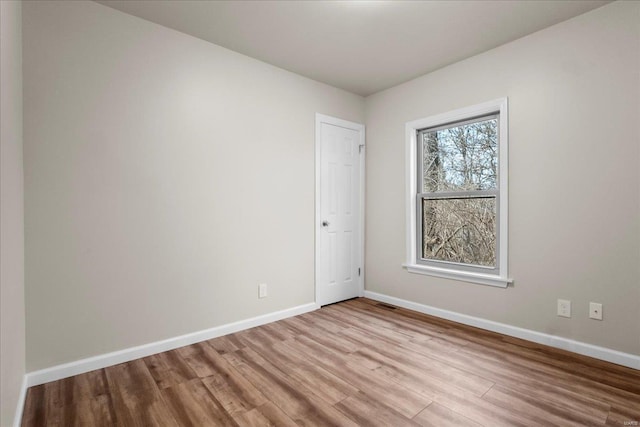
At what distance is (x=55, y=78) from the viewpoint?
2078 millimetres

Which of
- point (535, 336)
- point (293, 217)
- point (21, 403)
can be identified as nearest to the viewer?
point (21, 403)

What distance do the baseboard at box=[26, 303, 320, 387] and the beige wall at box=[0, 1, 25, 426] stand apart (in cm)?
17

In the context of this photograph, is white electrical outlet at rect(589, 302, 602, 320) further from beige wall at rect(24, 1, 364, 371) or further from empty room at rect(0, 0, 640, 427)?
Result: beige wall at rect(24, 1, 364, 371)

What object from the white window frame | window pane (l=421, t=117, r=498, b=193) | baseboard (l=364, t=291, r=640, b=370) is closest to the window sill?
the white window frame

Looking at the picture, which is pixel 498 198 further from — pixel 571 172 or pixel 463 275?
pixel 463 275

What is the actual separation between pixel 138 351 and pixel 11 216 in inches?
52.1

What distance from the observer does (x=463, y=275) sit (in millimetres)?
3082

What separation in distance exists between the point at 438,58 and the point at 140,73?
2.65 m

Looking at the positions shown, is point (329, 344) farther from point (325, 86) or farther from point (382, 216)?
point (325, 86)

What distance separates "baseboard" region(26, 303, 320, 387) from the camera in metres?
2.03

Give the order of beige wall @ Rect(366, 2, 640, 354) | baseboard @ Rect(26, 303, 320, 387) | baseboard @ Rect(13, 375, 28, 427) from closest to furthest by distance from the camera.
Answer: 1. baseboard @ Rect(13, 375, 28, 427)
2. baseboard @ Rect(26, 303, 320, 387)
3. beige wall @ Rect(366, 2, 640, 354)

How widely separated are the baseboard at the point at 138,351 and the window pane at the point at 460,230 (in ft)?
5.89

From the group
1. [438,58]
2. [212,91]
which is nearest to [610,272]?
[438,58]

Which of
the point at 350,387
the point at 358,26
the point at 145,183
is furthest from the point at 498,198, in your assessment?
the point at 145,183
